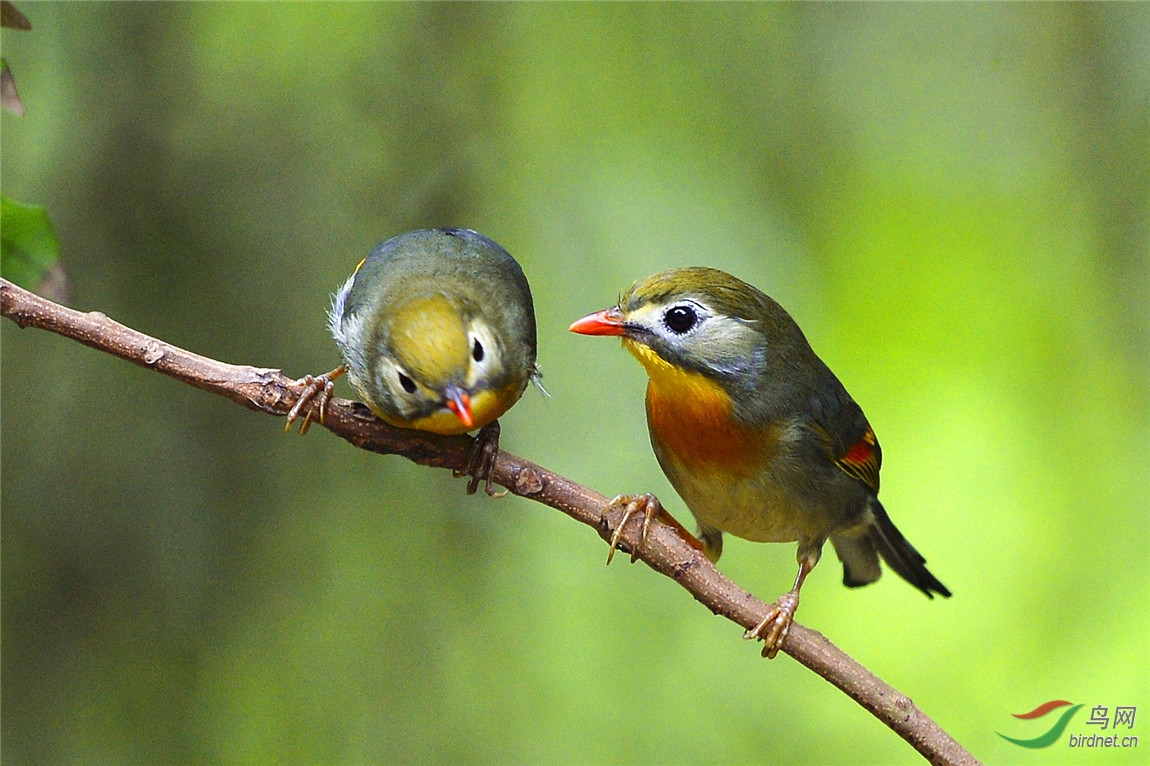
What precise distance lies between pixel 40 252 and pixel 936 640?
363 cm

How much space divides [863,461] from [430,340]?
4.60ft

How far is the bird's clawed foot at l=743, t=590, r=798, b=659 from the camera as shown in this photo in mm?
2225

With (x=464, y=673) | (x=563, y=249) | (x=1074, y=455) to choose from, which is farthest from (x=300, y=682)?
(x=1074, y=455)

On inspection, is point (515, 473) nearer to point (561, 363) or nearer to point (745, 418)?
point (745, 418)

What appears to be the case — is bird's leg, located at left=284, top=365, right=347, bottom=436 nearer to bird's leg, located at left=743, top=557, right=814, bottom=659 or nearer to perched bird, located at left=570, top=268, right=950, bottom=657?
perched bird, located at left=570, top=268, right=950, bottom=657

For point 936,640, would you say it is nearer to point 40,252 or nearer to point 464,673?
point 464,673

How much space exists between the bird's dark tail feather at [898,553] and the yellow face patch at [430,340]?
1561mm

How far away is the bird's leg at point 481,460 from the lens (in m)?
2.22

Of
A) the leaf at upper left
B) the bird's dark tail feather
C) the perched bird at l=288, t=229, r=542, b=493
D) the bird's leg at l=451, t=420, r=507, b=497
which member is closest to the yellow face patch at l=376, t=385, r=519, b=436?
the perched bird at l=288, t=229, r=542, b=493

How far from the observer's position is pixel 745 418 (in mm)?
2480

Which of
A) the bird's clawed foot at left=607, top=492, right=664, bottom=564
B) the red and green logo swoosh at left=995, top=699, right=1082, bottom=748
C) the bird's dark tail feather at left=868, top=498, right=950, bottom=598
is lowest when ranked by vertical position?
the red and green logo swoosh at left=995, top=699, right=1082, bottom=748

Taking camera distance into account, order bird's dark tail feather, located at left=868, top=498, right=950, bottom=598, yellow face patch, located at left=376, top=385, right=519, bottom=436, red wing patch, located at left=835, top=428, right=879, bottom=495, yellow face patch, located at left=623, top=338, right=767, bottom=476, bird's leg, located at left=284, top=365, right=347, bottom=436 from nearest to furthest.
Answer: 1. yellow face patch, located at left=376, top=385, right=519, bottom=436
2. bird's leg, located at left=284, top=365, right=347, bottom=436
3. yellow face patch, located at left=623, top=338, right=767, bottom=476
4. red wing patch, located at left=835, top=428, right=879, bottom=495
5. bird's dark tail feather, located at left=868, top=498, right=950, bottom=598

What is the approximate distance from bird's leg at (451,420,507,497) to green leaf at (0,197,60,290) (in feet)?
3.21

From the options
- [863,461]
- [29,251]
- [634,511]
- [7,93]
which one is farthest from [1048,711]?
[7,93]
